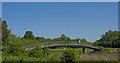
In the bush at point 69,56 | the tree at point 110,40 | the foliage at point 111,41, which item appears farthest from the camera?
the tree at point 110,40

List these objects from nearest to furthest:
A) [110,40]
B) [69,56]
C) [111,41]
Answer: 1. [69,56]
2. [111,41]
3. [110,40]

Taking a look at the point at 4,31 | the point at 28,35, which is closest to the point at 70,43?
the point at 4,31

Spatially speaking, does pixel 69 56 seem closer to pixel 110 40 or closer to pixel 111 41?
pixel 111 41

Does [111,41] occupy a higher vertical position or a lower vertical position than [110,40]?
lower

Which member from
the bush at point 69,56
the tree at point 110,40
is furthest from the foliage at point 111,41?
the bush at point 69,56

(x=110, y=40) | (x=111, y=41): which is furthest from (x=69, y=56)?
(x=110, y=40)

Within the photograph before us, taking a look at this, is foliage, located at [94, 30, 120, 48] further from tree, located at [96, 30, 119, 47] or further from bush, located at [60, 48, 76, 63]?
bush, located at [60, 48, 76, 63]

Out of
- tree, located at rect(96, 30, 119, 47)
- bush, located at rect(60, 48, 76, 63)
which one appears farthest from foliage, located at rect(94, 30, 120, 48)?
bush, located at rect(60, 48, 76, 63)

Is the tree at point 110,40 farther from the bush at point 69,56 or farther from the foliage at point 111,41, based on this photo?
the bush at point 69,56

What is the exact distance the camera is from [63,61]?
4348 mm

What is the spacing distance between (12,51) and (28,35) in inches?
Result: 772

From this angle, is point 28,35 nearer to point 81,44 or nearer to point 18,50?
point 81,44

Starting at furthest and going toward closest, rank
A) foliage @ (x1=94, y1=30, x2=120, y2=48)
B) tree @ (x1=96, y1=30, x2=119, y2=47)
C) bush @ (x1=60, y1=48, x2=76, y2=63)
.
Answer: tree @ (x1=96, y1=30, x2=119, y2=47), foliage @ (x1=94, y1=30, x2=120, y2=48), bush @ (x1=60, y1=48, x2=76, y2=63)

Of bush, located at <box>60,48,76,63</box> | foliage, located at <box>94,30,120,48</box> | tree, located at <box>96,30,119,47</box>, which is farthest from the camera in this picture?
tree, located at <box>96,30,119,47</box>
